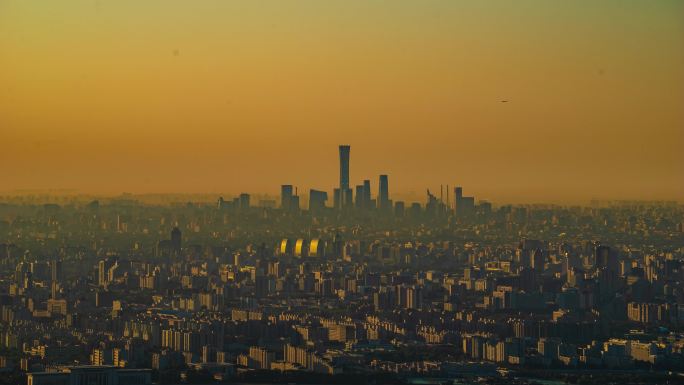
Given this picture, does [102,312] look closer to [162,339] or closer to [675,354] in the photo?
[162,339]

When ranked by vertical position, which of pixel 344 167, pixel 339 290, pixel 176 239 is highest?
pixel 344 167

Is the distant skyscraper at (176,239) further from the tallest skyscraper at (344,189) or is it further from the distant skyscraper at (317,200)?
the tallest skyscraper at (344,189)

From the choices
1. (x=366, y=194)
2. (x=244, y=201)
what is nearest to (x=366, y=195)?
(x=366, y=194)

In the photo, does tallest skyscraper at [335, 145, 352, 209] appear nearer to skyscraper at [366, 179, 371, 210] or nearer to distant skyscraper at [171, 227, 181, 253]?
skyscraper at [366, 179, 371, 210]

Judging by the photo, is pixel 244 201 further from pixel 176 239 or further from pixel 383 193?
pixel 383 193

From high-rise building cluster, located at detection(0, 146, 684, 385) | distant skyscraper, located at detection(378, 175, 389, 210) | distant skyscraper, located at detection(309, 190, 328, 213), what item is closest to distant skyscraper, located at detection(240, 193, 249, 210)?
high-rise building cluster, located at detection(0, 146, 684, 385)

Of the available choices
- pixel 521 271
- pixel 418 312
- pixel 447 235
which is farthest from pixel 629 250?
pixel 418 312
